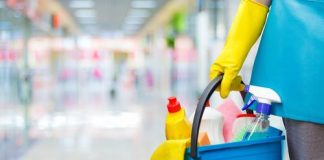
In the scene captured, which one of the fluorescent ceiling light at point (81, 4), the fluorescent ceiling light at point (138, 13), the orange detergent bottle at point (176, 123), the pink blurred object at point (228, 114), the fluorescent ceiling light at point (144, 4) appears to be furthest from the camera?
the fluorescent ceiling light at point (138, 13)

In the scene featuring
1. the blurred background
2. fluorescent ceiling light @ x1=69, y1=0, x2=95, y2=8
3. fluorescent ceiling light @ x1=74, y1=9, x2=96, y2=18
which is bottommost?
the blurred background

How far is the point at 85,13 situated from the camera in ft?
45.5

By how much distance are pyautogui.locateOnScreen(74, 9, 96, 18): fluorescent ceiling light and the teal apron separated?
12.6 m

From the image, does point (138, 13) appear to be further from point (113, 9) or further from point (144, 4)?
point (144, 4)

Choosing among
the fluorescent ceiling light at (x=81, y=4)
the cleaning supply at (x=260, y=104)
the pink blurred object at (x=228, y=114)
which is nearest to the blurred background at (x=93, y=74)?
the fluorescent ceiling light at (x=81, y=4)

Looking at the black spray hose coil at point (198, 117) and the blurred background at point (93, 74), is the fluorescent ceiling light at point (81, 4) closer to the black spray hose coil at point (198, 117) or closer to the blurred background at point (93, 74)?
the blurred background at point (93, 74)

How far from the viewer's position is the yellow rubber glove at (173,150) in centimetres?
89

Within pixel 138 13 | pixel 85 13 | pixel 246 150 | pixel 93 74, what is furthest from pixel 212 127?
pixel 93 74

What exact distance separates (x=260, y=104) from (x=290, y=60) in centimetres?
13

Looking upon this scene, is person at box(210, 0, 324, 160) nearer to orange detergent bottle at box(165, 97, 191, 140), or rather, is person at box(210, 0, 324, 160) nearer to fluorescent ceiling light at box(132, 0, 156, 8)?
orange detergent bottle at box(165, 97, 191, 140)

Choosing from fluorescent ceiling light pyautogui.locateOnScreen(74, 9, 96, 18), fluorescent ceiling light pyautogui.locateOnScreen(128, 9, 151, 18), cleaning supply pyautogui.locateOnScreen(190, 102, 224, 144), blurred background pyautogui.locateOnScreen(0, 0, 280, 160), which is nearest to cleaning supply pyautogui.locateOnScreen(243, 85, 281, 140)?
cleaning supply pyautogui.locateOnScreen(190, 102, 224, 144)

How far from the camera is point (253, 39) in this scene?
0.96 meters

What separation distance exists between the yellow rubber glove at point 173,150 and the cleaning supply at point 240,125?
199 millimetres

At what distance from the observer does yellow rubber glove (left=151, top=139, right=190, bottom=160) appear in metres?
0.89
